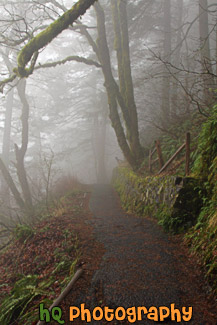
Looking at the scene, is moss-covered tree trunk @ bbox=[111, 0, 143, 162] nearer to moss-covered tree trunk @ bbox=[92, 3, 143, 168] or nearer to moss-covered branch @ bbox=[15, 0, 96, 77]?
moss-covered tree trunk @ bbox=[92, 3, 143, 168]

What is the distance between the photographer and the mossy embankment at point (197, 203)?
4.05 metres

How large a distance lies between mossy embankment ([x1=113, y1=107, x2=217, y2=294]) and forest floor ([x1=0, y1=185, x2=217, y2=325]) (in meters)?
0.27

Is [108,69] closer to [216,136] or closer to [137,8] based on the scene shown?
[137,8]

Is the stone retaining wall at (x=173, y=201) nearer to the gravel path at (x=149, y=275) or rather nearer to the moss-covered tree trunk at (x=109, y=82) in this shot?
the gravel path at (x=149, y=275)

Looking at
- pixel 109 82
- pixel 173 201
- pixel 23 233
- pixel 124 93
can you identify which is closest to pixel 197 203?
pixel 173 201

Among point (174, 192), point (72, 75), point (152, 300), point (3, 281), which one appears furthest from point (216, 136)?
Answer: point (72, 75)

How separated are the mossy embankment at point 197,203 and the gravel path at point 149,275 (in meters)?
0.30

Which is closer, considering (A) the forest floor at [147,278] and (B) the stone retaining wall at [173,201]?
(A) the forest floor at [147,278]

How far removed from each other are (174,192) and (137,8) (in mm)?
12467

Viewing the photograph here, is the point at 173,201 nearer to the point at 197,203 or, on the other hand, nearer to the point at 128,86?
the point at 197,203

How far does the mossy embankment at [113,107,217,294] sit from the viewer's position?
4046mm

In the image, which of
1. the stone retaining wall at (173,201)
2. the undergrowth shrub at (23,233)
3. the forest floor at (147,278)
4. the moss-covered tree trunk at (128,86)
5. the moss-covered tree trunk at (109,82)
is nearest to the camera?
the forest floor at (147,278)

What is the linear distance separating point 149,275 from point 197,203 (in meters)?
2.33

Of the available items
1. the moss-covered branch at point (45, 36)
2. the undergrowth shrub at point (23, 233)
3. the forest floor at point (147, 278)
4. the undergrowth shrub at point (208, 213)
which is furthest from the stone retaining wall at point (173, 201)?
the moss-covered branch at point (45, 36)
